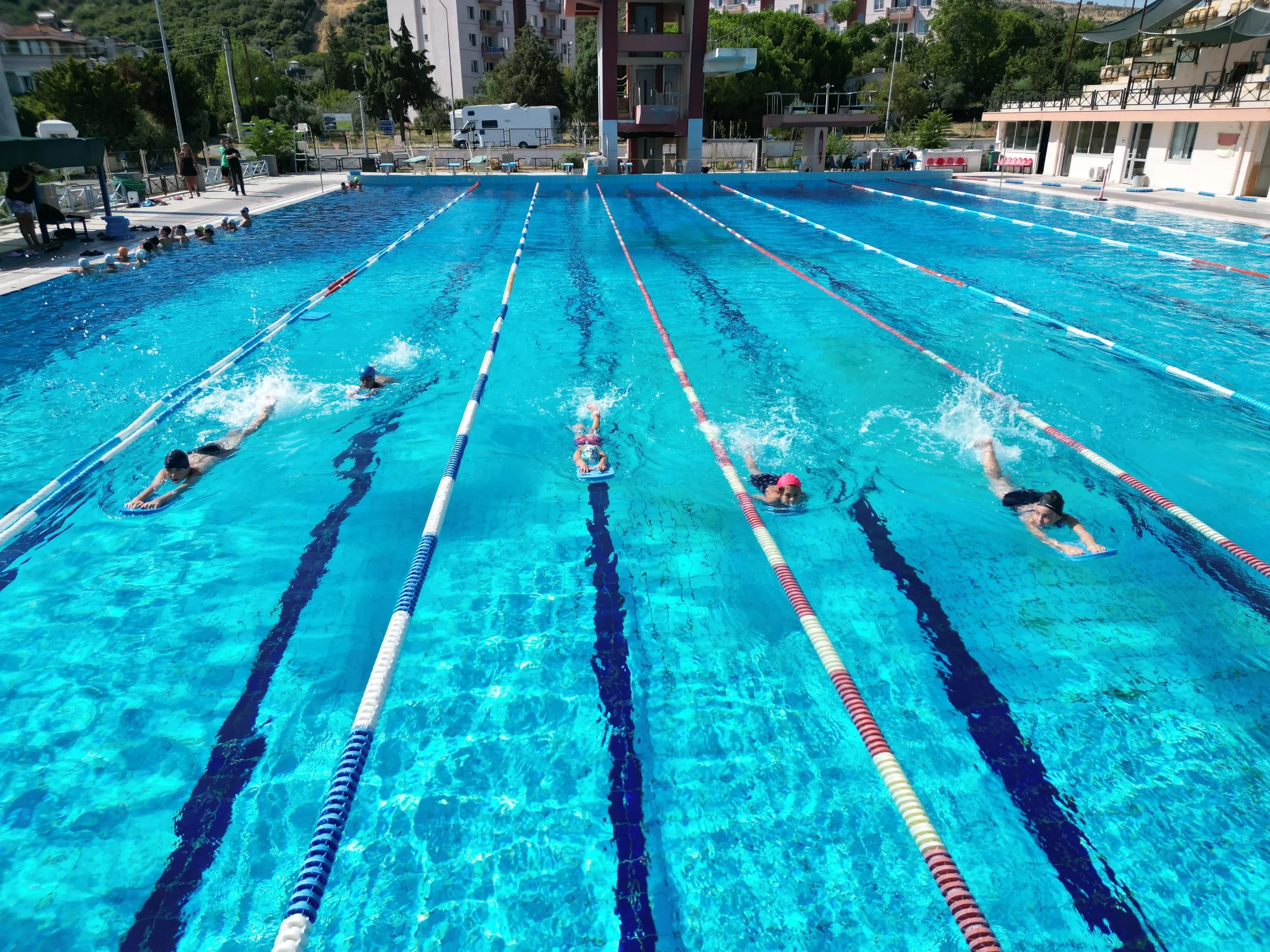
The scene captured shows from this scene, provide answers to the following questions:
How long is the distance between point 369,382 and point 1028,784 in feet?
21.3

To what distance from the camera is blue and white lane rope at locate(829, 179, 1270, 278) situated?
40.2ft

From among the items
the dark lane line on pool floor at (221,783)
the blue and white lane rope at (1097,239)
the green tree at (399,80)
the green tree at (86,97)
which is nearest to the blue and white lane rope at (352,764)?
the dark lane line on pool floor at (221,783)

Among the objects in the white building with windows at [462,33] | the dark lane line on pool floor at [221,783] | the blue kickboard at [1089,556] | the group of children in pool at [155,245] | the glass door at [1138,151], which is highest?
the white building with windows at [462,33]

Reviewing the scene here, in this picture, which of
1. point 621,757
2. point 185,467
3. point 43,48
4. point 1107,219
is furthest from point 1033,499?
point 43,48

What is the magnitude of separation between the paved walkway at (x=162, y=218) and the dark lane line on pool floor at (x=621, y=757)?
35.6 ft

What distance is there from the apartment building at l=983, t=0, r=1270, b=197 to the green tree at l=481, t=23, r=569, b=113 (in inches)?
1216

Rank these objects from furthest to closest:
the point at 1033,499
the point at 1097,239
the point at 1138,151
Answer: the point at 1138,151 < the point at 1097,239 < the point at 1033,499

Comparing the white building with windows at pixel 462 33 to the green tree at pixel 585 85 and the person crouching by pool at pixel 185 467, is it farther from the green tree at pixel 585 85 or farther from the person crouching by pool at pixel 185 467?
the person crouching by pool at pixel 185 467

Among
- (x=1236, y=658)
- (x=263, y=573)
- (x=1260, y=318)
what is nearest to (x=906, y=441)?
(x=1236, y=658)

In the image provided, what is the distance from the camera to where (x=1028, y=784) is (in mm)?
3318

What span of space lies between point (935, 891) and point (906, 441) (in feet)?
14.0

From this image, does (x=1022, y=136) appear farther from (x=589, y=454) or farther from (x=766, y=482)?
(x=589, y=454)

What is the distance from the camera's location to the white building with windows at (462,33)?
5284 centimetres

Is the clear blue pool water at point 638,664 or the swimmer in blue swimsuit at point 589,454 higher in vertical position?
the swimmer in blue swimsuit at point 589,454
